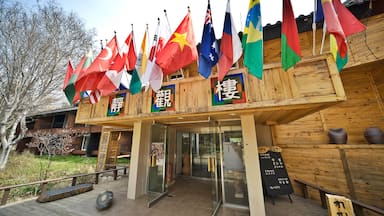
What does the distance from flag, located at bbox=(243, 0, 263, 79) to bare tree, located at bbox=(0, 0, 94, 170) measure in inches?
436

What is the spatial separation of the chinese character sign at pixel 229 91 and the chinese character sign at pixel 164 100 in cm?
115

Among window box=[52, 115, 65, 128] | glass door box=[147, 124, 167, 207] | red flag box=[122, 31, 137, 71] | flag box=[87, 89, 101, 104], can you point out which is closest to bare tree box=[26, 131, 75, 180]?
flag box=[87, 89, 101, 104]

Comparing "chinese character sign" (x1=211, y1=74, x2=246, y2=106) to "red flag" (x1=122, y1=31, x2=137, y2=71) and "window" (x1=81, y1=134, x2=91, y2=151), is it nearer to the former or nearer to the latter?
"red flag" (x1=122, y1=31, x2=137, y2=71)

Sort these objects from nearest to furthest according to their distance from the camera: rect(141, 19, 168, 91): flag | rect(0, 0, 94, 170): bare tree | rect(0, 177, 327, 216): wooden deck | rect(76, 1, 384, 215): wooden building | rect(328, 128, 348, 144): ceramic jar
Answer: rect(76, 1, 384, 215): wooden building < rect(141, 19, 168, 91): flag < rect(0, 177, 327, 216): wooden deck < rect(328, 128, 348, 144): ceramic jar < rect(0, 0, 94, 170): bare tree

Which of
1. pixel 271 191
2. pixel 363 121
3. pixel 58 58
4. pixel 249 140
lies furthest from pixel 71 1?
pixel 363 121

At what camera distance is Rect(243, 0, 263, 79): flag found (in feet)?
9.03

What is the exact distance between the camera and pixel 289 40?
9.21ft

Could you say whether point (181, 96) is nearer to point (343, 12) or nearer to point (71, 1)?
point (343, 12)

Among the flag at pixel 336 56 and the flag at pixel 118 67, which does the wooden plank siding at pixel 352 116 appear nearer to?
the flag at pixel 336 56

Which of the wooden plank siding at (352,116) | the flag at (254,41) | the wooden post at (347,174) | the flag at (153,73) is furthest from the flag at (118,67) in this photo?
the wooden post at (347,174)

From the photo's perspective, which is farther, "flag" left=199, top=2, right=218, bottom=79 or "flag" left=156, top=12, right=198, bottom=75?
"flag" left=156, top=12, right=198, bottom=75

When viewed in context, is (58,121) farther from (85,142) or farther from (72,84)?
(72,84)

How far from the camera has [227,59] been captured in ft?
10.3

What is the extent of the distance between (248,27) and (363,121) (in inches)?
223
